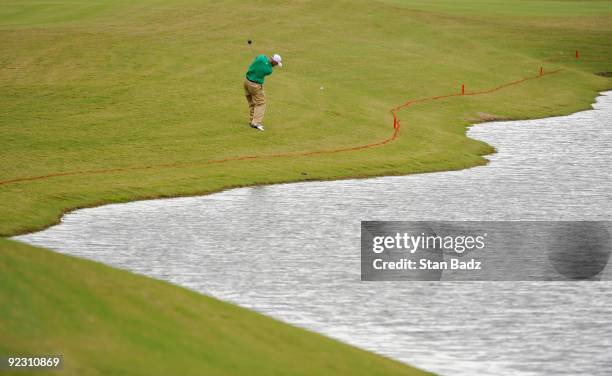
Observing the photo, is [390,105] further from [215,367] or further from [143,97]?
[215,367]

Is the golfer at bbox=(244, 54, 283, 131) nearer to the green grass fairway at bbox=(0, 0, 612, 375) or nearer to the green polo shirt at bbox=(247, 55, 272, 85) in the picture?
the green polo shirt at bbox=(247, 55, 272, 85)

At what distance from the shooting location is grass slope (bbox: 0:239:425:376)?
12.6m

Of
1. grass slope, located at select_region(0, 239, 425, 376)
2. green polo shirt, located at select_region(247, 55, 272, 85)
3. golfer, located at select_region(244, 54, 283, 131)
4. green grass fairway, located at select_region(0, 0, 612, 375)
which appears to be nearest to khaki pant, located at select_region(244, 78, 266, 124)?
golfer, located at select_region(244, 54, 283, 131)

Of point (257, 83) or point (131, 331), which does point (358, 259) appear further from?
point (257, 83)

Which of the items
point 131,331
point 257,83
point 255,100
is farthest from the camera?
point 255,100

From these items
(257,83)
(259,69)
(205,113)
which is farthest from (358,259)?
(205,113)

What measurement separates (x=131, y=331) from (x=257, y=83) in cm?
2743

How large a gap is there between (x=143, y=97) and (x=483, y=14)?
5048 centimetres

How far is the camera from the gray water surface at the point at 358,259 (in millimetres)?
Answer: 18625

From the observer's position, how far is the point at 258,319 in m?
17.3

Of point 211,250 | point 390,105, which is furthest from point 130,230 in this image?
point 390,105

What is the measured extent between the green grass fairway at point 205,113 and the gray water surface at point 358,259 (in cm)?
155

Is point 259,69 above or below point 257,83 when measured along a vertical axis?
above

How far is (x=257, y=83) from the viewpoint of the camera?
40.4 m
